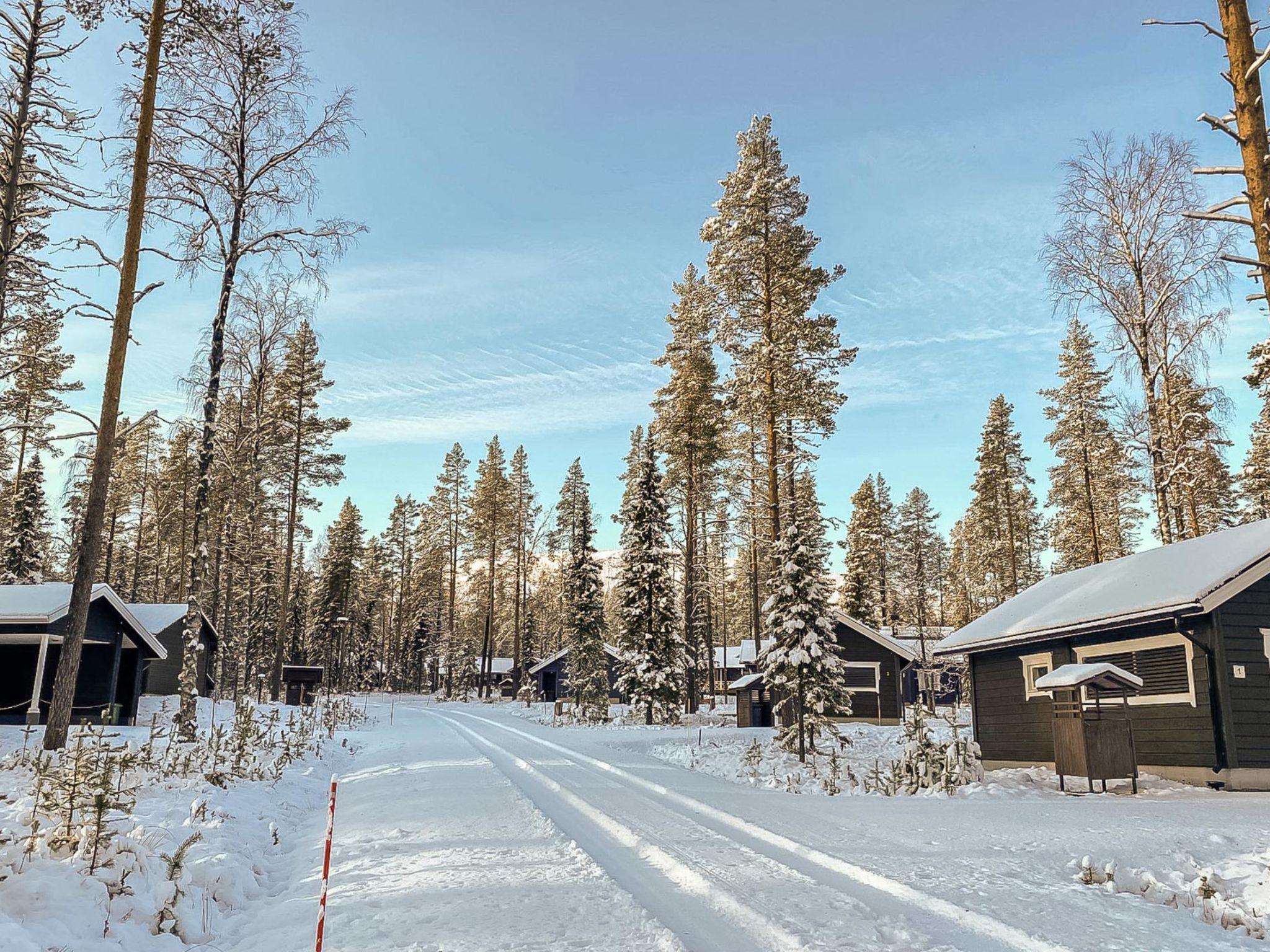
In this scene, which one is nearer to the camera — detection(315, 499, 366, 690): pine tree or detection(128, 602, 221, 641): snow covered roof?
detection(128, 602, 221, 641): snow covered roof

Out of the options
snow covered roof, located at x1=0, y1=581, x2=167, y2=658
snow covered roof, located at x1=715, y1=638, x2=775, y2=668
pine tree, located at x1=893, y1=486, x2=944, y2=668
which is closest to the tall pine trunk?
snow covered roof, located at x1=0, y1=581, x2=167, y2=658

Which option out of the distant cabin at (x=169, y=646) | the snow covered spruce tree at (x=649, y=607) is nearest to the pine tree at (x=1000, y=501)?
the snow covered spruce tree at (x=649, y=607)

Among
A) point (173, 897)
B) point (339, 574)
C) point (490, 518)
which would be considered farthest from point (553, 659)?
point (173, 897)

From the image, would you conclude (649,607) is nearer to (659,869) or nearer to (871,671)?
(871,671)

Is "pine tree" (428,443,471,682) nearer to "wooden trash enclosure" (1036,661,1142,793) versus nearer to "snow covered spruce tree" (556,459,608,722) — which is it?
"snow covered spruce tree" (556,459,608,722)

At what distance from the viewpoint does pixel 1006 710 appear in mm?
20219

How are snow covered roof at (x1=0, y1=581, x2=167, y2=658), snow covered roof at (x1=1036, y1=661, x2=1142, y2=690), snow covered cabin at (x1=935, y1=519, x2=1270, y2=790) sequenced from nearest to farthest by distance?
1. snow covered cabin at (x1=935, y1=519, x2=1270, y2=790)
2. snow covered roof at (x1=1036, y1=661, x2=1142, y2=690)
3. snow covered roof at (x1=0, y1=581, x2=167, y2=658)

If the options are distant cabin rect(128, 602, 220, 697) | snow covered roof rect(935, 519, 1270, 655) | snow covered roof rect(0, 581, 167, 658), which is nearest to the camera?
snow covered roof rect(935, 519, 1270, 655)

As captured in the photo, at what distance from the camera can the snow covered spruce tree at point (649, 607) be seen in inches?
1233

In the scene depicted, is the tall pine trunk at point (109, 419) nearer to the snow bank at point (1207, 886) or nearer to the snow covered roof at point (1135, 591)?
the snow bank at point (1207, 886)

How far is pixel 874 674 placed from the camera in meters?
37.0

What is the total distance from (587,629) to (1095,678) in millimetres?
26983

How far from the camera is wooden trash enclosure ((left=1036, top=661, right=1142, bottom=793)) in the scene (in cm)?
1423

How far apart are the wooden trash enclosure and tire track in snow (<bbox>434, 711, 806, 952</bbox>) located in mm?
9496
